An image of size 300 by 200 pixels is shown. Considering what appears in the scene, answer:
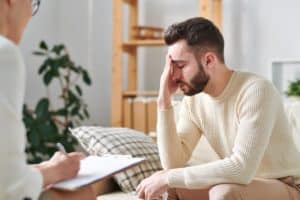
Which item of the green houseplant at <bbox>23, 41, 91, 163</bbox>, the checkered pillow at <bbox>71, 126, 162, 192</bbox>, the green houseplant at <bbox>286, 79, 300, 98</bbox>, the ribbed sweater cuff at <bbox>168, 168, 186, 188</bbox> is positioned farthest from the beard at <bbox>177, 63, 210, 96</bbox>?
the green houseplant at <bbox>23, 41, 91, 163</bbox>

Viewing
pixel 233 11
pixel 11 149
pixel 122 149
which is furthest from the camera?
pixel 233 11

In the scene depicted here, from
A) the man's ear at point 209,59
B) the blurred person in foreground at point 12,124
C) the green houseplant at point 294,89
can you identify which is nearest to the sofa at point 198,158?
the man's ear at point 209,59

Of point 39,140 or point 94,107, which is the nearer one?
point 39,140

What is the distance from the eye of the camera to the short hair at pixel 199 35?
181 centimetres

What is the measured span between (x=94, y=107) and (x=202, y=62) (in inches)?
78.1

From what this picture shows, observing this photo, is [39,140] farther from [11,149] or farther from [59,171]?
[11,149]

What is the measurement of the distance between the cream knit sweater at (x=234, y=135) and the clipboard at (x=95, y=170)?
274 mm

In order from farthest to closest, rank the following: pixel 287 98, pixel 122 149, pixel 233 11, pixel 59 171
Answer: pixel 233 11, pixel 287 98, pixel 122 149, pixel 59 171

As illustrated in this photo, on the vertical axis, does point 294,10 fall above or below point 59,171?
above

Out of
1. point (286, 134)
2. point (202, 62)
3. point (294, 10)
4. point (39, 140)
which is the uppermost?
point (294, 10)

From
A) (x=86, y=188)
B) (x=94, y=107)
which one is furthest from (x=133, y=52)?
(x=86, y=188)

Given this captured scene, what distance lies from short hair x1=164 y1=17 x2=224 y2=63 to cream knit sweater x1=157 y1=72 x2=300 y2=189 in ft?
0.42

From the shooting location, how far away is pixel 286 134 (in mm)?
1849

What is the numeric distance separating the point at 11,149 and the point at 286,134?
44.9 inches
